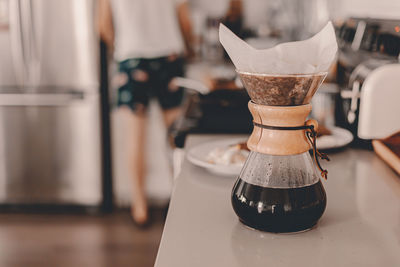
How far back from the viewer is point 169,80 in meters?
3.01

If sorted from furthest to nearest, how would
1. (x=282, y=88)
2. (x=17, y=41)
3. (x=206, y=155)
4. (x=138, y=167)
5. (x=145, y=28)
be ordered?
(x=138, y=167) < (x=17, y=41) < (x=145, y=28) < (x=206, y=155) < (x=282, y=88)

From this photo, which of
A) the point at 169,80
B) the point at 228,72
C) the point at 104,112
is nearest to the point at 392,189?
the point at 228,72

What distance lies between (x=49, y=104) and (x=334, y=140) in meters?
2.30

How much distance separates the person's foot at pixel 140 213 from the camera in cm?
321

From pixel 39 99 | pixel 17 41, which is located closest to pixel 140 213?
pixel 39 99

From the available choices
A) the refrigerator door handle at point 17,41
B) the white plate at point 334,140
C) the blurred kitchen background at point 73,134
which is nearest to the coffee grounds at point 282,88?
the white plate at point 334,140

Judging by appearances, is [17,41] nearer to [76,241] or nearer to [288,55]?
[76,241]

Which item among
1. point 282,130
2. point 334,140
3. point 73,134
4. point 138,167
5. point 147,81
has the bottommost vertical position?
point 138,167

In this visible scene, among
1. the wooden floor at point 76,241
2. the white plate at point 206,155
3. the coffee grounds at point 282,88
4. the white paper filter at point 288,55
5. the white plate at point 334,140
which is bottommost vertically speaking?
the wooden floor at point 76,241

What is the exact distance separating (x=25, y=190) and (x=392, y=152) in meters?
2.66

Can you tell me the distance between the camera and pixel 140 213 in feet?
10.6

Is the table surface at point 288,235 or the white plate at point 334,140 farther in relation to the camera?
the white plate at point 334,140

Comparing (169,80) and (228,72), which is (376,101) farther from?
(169,80)

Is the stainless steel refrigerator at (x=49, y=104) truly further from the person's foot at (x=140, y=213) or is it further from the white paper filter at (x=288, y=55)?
the white paper filter at (x=288, y=55)
